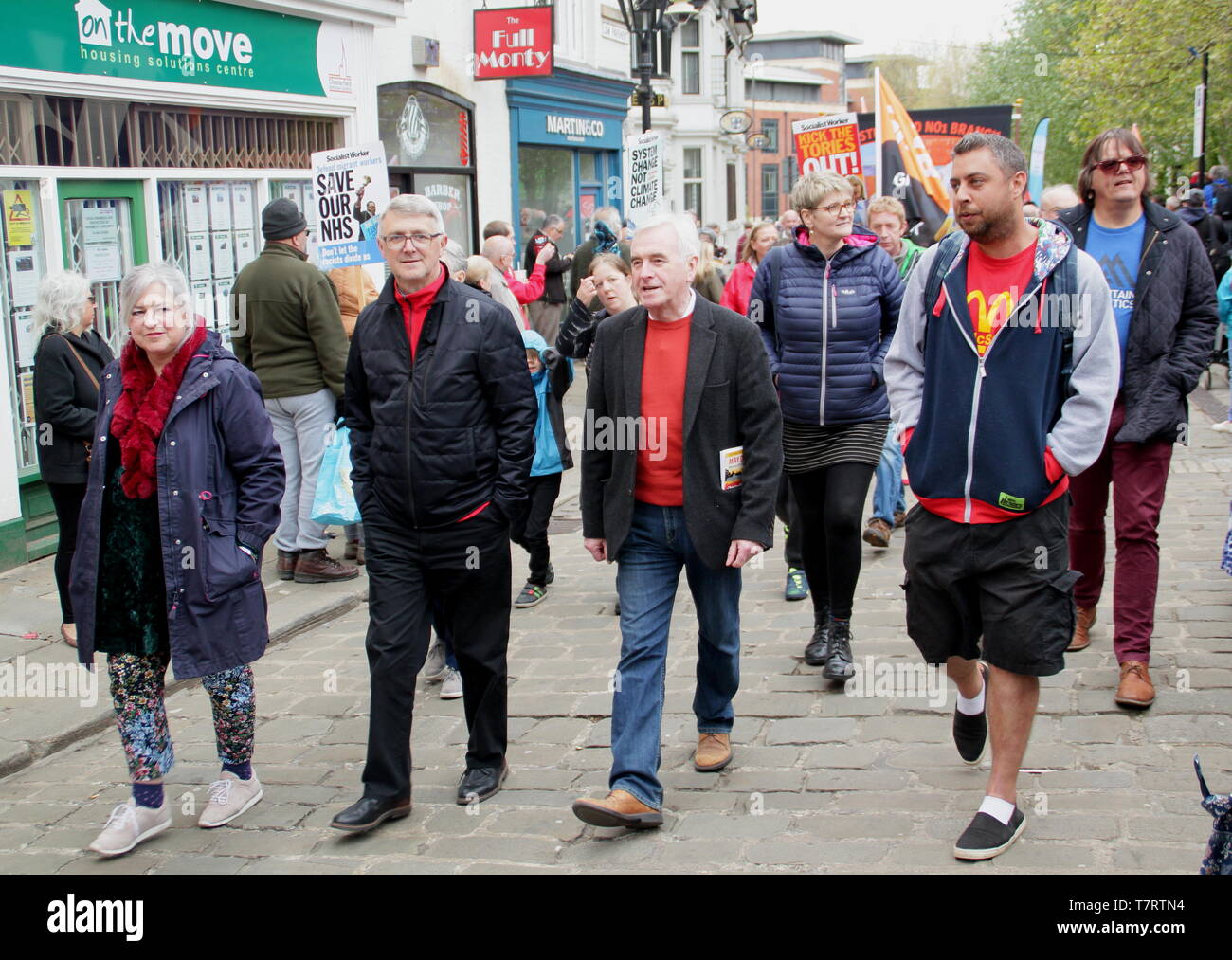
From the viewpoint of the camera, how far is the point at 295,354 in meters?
8.83

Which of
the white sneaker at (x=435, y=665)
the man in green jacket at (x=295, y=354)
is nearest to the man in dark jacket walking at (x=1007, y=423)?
the white sneaker at (x=435, y=665)

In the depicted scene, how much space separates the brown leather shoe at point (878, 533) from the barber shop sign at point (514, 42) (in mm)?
9512

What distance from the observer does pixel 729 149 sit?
4588cm

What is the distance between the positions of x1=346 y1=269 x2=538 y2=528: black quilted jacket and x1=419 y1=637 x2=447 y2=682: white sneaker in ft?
6.26

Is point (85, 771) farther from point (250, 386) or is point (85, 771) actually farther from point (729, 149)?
point (729, 149)

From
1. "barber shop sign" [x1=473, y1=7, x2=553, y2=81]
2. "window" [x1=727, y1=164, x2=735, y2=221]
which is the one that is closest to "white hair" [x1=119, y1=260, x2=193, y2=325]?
"barber shop sign" [x1=473, y1=7, x2=553, y2=81]

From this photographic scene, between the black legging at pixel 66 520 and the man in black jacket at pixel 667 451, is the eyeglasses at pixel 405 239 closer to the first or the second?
the man in black jacket at pixel 667 451

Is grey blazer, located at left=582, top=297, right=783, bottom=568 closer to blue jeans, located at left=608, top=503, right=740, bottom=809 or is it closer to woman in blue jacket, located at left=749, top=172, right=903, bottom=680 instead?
blue jeans, located at left=608, top=503, right=740, bottom=809

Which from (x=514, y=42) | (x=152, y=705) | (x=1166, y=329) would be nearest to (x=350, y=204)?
(x=152, y=705)

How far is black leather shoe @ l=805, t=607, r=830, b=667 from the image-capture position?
6.62 m

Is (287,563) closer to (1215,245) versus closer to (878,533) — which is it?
(878,533)

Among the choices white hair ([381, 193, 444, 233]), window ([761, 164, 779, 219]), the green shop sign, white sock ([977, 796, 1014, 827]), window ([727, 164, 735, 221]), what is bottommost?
white sock ([977, 796, 1014, 827])

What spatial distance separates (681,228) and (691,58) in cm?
3947
